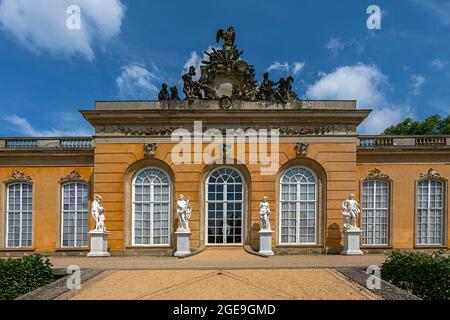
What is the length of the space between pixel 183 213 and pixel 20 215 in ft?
27.7

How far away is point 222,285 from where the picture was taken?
10.3 m

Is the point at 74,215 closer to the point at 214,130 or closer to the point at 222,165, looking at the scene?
the point at 222,165

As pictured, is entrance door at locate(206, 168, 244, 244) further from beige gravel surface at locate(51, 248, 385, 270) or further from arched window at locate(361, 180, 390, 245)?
arched window at locate(361, 180, 390, 245)

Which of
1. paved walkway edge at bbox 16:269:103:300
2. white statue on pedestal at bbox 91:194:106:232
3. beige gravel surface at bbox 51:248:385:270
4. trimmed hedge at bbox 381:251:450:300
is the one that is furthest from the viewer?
white statue on pedestal at bbox 91:194:106:232

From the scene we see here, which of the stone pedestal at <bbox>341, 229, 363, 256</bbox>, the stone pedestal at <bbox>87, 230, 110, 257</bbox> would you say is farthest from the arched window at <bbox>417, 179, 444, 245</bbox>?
the stone pedestal at <bbox>87, 230, 110, 257</bbox>

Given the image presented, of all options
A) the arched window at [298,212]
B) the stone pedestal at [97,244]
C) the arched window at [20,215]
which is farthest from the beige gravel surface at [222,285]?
the arched window at [20,215]

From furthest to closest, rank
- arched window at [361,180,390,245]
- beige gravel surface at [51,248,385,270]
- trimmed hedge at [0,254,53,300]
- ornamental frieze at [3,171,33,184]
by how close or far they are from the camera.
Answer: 1. ornamental frieze at [3,171,33,184]
2. arched window at [361,180,390,245]
3. beige gravel surface at [51,248,385,270]
4. trimmed hedge at [0,254,53,300]

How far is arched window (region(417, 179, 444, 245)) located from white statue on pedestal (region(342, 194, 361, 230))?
13.0 feet

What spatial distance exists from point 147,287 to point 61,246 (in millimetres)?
10073

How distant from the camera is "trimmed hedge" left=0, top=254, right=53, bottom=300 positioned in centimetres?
1062

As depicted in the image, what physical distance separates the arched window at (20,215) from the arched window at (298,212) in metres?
12.1

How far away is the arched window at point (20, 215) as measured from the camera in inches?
739

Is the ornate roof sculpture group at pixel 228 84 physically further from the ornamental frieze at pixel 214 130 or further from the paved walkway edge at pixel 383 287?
the paved walkway edge at pixel 383 287

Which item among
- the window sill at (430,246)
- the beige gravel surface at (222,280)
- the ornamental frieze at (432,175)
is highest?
the ornamental frieze at (432,175)
